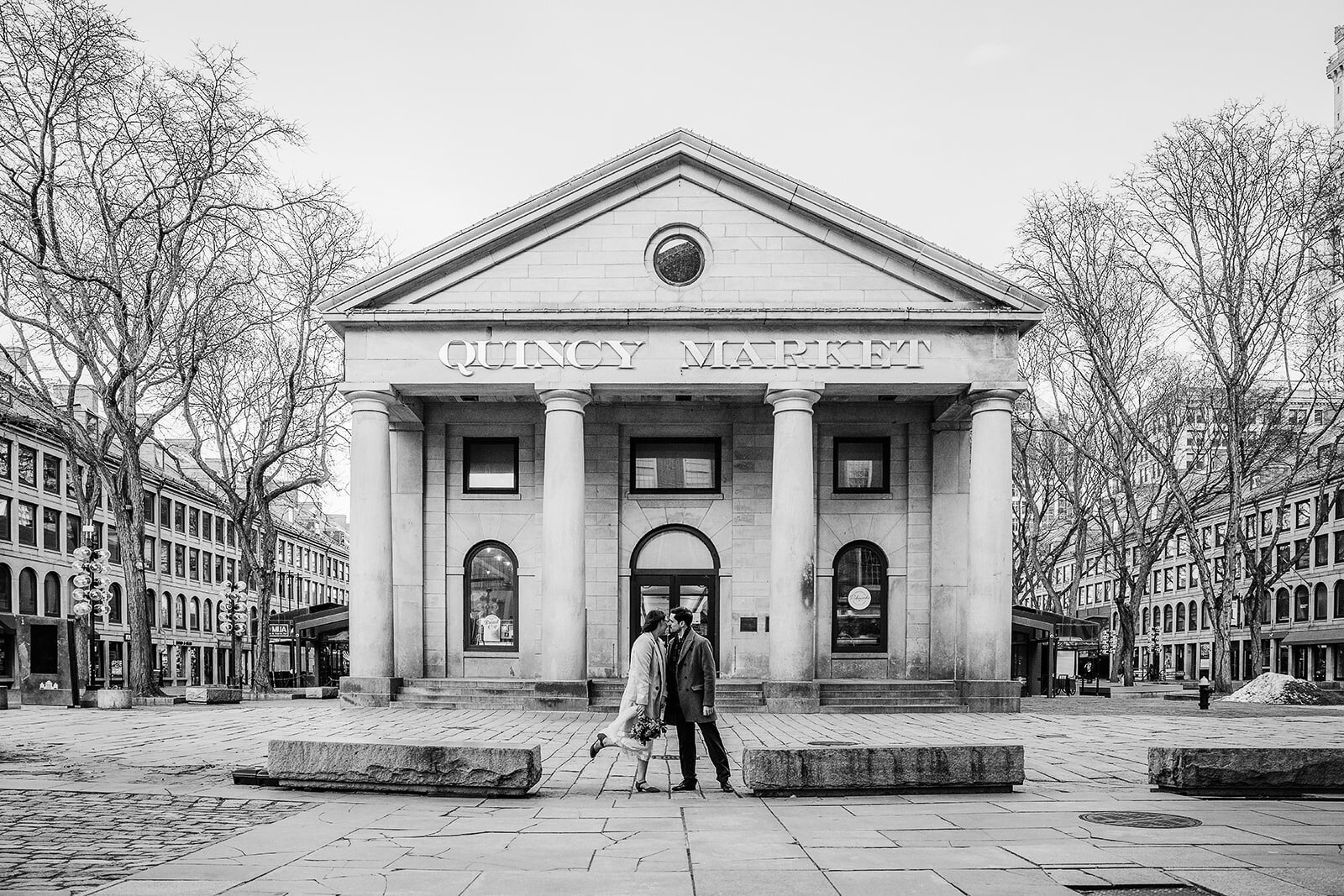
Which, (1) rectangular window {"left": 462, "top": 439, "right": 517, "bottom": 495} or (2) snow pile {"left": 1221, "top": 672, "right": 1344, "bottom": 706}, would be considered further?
(2) snow pile {"left": 1221, "top": 672, "right": 1344, "bottom": 706}

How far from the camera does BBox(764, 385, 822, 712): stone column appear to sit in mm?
26344

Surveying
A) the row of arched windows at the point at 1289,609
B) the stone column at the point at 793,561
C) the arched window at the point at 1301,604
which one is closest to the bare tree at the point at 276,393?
the stone column at the point at 793,561

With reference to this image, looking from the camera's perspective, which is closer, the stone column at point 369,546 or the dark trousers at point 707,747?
the dark trousers at point 707,747

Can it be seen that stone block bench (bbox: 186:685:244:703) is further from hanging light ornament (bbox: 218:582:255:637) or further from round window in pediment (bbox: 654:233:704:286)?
round window in pediment (bbox: 654:233:704:286)

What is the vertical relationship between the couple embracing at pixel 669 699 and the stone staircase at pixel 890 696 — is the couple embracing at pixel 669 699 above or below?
above

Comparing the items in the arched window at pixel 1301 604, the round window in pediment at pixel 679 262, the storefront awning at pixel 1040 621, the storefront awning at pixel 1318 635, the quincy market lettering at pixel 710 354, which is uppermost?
the round window in pediment at pixel 679 262

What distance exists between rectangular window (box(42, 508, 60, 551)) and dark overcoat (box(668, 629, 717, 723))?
185 ft

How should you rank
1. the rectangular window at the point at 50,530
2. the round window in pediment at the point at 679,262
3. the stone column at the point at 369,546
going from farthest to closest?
the rectangular window at the point at 50,530 < the round window in pediment at the point at 679,262 < the stone column at the point at 369,546

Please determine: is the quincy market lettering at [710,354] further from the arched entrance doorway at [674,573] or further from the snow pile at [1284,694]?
the snow pile at [1284,694]

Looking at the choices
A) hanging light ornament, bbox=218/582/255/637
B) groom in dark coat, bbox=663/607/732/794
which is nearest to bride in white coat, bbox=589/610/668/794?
groom in dark coat, bbox=663/607/732/794

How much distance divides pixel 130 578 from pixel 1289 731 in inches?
1074

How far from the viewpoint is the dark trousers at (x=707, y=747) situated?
12.7m

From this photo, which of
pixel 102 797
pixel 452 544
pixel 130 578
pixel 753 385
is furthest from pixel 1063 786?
pixel 130 578

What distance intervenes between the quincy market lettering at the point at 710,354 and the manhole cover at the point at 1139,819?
16.5 m
